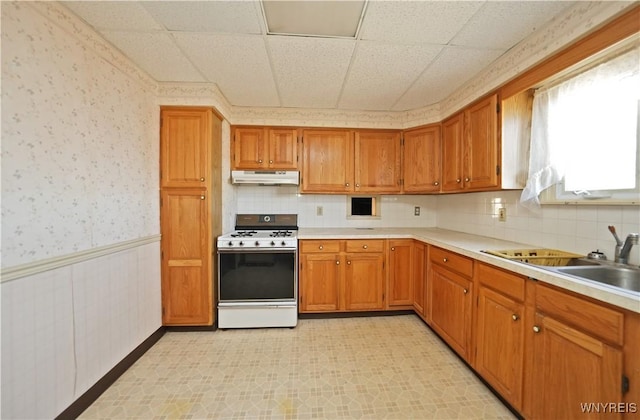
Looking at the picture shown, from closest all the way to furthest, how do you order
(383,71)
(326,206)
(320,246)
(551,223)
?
1. (551,223)
2. (383,71)
3. (320,246)
4. (326,206)

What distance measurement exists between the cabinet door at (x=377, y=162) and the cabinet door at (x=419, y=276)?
779 mm

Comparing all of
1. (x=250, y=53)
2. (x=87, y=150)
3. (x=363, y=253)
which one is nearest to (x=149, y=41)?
(x=250, y=53)

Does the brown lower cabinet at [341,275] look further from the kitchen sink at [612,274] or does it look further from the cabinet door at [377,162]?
the kitchen sink at [612,274]

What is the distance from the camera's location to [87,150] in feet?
4.95

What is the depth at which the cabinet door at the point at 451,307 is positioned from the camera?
180 cm

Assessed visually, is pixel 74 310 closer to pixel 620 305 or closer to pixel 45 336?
pixel 45 336

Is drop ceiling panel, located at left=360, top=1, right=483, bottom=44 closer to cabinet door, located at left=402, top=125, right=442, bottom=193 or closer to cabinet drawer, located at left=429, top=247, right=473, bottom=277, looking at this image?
cabinet door, located at left=402, top=125, right=442, bottom=193

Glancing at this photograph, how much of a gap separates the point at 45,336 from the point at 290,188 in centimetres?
232

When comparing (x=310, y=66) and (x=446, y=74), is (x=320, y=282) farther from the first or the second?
(x=446, y=74)

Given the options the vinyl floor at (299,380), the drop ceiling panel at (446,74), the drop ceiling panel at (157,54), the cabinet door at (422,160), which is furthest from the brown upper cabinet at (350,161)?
the vinyl floor at (299,380)

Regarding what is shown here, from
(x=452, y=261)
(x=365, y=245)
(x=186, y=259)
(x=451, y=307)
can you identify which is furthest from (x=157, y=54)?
(x=451, y=307)

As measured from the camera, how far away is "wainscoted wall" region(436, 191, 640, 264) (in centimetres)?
136

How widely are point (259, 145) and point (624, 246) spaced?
2.93 metres

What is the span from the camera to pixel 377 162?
292 centimetres
